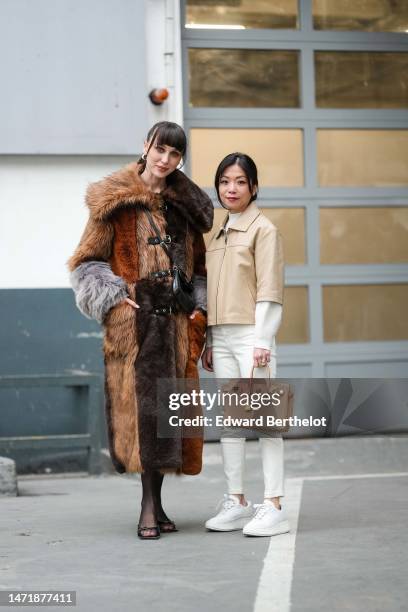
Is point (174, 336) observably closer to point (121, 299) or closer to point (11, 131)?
point (121, 299)

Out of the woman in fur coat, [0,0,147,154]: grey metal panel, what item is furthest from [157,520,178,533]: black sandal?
[0,0,147,154]: grey metal panel

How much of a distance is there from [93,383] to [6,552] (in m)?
3.03

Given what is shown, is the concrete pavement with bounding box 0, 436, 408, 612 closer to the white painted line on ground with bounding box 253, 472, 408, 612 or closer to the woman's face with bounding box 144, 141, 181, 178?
the white painted line on ground with bounding box 253, 472, 408, 612

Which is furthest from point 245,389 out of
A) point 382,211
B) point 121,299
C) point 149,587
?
point 382,211

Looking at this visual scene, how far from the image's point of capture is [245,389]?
18.2ft

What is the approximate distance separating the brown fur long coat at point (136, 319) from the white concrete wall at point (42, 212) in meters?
2.80

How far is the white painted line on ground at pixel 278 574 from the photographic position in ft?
13.8

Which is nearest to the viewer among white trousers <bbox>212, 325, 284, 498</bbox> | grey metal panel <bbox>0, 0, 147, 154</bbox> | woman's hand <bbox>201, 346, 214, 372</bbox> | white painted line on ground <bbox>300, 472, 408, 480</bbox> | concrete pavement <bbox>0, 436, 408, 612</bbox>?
concrete pavement <bbox>0, 436, 408, 612</bbox>

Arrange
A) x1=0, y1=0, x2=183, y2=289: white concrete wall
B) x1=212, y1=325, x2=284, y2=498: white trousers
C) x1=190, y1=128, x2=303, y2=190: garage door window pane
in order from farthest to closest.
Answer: x1=190, y1=128, x2=303, y2=190: garage door window pane
x1=0, y1=0, x2=183, y2=289: white concrete wall
x1=212, y1=325, x2=284, y2=498: white trousers

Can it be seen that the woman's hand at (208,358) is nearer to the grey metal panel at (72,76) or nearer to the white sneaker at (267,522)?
the white sneaker at (267,522)

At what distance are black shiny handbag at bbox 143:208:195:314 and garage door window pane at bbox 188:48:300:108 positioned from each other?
3.57 m

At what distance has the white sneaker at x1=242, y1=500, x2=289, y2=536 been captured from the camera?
218 inches

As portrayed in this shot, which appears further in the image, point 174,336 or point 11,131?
point 11,131

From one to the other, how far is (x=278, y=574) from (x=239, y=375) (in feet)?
4.04
